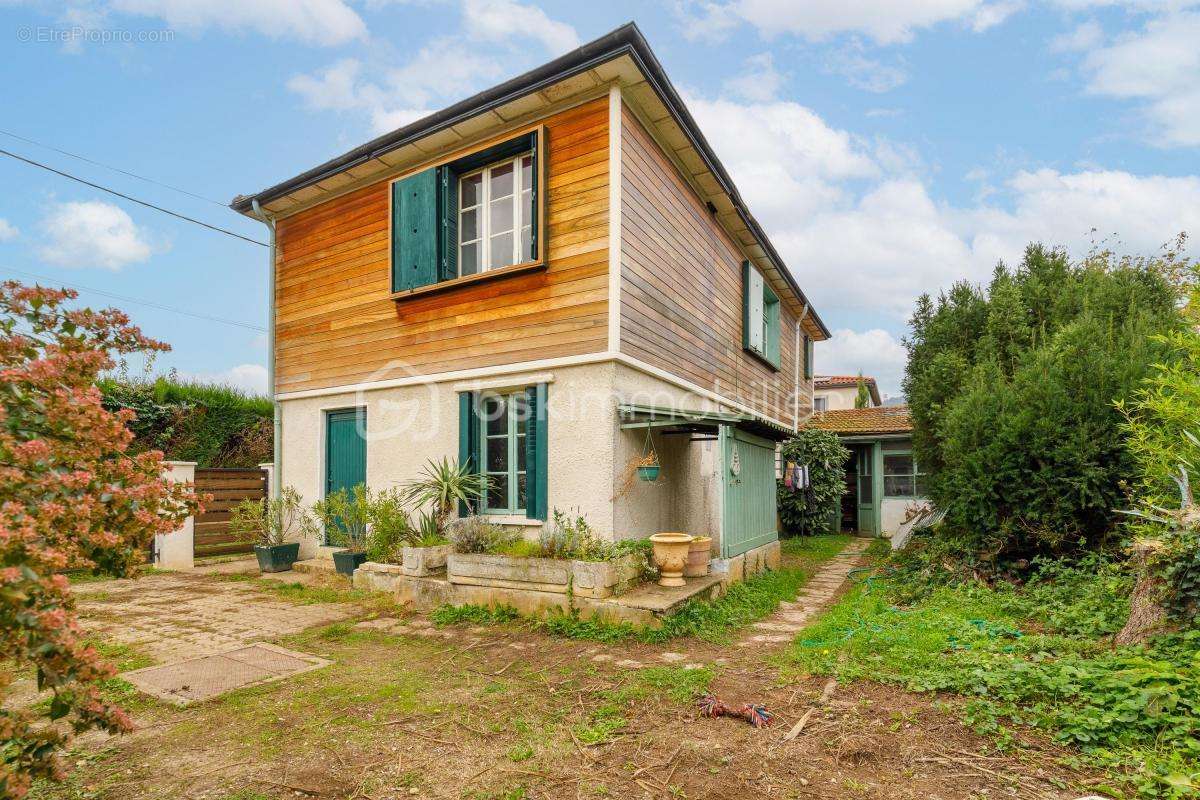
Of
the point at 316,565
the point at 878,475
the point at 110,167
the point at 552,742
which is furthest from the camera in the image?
the point at 878,475

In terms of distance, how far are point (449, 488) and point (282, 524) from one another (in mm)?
4031

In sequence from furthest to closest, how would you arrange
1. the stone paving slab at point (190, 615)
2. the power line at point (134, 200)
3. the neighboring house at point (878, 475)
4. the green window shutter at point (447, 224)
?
the neighboring house at point (878, 475)
the power line at point (134, 200)
the green window shutter at point (447, 224)
the stone paving slab at point (190, 615)

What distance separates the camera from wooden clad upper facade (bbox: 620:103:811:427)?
647 cm

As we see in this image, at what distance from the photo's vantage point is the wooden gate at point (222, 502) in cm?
985

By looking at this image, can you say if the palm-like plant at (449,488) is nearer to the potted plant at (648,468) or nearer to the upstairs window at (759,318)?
the potted plant at (648,468)

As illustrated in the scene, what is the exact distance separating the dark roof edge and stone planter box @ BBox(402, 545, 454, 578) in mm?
4914

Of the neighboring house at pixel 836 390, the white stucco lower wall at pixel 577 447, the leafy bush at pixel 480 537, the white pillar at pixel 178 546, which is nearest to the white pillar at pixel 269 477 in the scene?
the white stucco lower wall at pixel 577 447

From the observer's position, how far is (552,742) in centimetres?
325

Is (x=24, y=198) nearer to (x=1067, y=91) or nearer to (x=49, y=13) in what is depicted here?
(x=49, y=13)

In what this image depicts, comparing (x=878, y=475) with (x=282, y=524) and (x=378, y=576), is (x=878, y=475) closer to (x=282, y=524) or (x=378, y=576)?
(x=378, y=576)

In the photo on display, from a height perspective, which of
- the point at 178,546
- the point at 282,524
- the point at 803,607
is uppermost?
the point at 282,524

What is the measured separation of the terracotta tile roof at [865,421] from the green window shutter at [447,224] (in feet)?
33.3

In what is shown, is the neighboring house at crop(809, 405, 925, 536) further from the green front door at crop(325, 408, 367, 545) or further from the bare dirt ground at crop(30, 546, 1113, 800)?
the bare dirt ground at crop(30, 546, 1113, 800)

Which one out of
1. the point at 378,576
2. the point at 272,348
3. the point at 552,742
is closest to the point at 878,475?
the point at 378,576
